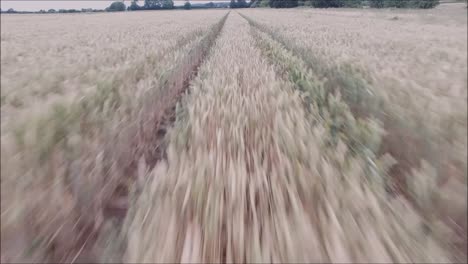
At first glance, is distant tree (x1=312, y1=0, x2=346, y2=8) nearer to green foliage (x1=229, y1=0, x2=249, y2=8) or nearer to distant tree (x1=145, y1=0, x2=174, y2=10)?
distant tree (x1=145, y1=0, x2=174, y2=10)

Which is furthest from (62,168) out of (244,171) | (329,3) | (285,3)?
(285,3)

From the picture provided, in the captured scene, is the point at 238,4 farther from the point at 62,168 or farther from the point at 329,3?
the point at 62,168

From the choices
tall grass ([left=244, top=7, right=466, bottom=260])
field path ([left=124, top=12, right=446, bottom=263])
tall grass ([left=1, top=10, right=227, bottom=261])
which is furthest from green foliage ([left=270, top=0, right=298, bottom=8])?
field path ([left=124, top=12, right=446, bottom=263])

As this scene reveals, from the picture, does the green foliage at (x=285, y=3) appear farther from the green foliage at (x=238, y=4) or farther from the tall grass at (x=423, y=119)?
the tall grass at (x=423, y=119)

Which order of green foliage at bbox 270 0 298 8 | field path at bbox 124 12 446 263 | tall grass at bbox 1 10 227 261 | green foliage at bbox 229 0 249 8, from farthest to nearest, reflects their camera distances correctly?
green foliage at bbox 229 0 249 8
green foliage at bbox 270 0 298 8
tall grass at bbox 1 10 227 261
field path at bbox 124 12 446 263

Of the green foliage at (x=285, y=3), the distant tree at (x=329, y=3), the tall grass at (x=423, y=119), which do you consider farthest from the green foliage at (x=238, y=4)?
the tall grass at (x=423, y=119)

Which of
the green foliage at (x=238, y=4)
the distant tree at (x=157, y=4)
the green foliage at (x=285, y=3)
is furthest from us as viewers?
the green foliage at (x=238, y=4)

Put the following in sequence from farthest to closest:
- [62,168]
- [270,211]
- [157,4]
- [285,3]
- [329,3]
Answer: [285,3], [157,4], [329,3], [62,168], [270,211]

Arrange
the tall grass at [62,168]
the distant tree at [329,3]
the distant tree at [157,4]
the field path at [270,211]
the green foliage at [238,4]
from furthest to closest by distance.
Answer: the green foliage at [238,4] < the distant tree at [157,4] < the distant tree at [329,3] < the tall grass at [62,168] < the field path at [270,211]

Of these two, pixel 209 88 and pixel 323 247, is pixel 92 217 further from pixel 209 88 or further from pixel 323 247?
pixel 209 88
